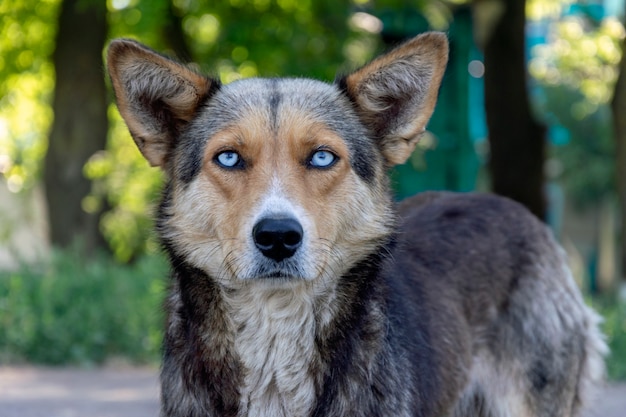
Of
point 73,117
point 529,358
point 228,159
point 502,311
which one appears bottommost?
point 73,117

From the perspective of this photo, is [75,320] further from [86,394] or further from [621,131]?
[621,131]

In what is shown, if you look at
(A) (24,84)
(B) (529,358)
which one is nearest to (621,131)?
(B) (529,358)

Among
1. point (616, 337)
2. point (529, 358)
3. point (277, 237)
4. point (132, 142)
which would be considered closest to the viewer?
point (277, 237)

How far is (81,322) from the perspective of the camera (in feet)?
30.4

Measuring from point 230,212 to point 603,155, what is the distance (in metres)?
21.7

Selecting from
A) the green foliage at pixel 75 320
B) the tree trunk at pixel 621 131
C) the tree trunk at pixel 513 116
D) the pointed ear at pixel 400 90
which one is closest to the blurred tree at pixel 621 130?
the tree trunk at pixel 621 131

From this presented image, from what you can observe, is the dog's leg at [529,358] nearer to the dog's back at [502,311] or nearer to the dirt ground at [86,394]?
the dog's back at [502,311]

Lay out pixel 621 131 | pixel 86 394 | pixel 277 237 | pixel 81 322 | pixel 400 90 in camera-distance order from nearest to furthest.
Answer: pixel 277 237 → pixel 400 90 → pixel 86 394 → pixel 81 322 → pixel 621 131

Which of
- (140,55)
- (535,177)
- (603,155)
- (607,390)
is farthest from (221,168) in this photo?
(603,155)

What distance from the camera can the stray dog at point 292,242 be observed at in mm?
4043

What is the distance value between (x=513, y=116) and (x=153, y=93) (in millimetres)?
9711

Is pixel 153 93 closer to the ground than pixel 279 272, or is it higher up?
higher up

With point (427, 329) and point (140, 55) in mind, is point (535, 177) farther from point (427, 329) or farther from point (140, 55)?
point (140, 55)

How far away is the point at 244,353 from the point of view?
4168 mm
